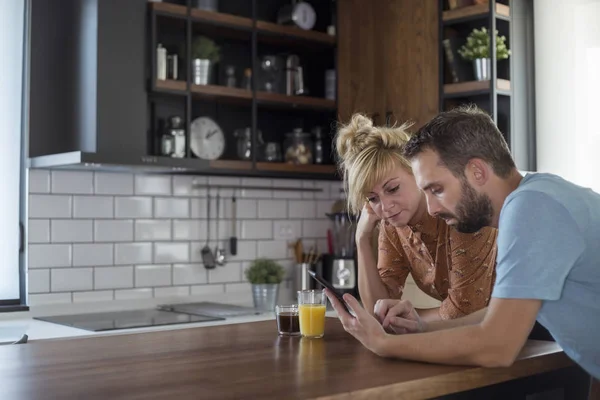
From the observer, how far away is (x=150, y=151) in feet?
13.1

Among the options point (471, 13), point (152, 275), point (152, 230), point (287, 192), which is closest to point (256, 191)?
point (287, 192)

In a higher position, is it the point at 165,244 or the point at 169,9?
the point at 169,9

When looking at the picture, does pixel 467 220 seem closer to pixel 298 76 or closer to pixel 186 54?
pixel 186 54

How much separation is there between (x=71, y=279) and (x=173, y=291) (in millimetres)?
573

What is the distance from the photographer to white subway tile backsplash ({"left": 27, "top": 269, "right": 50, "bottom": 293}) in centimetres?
367

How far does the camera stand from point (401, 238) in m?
2.78

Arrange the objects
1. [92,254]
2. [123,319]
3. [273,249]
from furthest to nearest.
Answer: [273,249] → [92,254] → [123,319]

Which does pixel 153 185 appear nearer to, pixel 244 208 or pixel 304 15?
pixel 244 208

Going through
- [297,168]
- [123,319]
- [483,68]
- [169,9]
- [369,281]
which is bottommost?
[123,319]

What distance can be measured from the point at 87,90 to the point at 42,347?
1785 millimetres

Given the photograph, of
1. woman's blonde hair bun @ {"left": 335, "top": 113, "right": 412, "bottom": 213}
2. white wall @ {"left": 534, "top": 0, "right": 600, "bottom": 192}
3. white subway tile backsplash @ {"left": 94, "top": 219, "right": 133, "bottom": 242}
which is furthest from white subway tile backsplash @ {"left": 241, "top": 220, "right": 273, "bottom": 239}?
woman's blonde hair bun @ {"left": 335, "top": 113, "right": 412, "bottom": 213}

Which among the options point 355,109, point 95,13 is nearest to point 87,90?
point 95,13

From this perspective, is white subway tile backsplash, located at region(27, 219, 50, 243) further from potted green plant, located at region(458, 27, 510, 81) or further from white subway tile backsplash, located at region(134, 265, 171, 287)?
potted green plant, located at region(458, 27, 510, 81)

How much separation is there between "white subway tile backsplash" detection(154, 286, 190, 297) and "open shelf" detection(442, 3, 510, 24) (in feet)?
6.63
